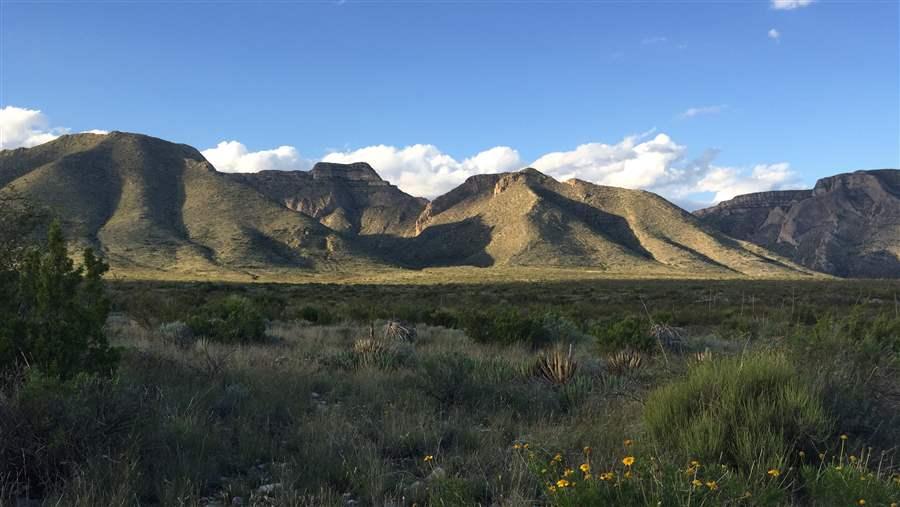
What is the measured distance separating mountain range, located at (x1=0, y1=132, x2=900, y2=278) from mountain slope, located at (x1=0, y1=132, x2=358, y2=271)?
254mm

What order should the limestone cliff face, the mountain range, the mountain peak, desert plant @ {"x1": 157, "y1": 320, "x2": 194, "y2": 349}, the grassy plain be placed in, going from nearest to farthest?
the grassy plain, desert plant @ {"x1": 157, "y1": 320, "x2": 194, "y2": 349}, the mountain range, the limestone cliff face, the mountain peak

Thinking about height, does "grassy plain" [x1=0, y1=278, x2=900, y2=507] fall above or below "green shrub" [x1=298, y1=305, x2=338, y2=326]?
above

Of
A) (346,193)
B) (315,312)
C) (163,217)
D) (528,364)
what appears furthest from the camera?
(346,193)

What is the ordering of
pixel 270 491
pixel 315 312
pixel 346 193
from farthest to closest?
pixel 346 193 → pixel 315 312 → pixel 270 491

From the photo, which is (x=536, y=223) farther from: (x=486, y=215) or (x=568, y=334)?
(x=568, y=334)

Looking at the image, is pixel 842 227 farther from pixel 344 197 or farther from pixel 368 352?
pixel 368 352

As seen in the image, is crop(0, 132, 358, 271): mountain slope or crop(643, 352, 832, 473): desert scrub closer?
crop(643, 352, 832, 473): desert scrub

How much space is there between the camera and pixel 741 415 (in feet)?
14.5

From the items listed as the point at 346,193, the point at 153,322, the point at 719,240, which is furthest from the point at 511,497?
the point at 346,193

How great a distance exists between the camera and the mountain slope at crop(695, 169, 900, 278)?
12975cm

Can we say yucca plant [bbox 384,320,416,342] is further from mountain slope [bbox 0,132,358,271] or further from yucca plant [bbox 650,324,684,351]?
mountain slope [bbox 0,132,358,271]

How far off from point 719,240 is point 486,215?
5254 centimetres

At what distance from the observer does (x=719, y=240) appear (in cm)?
12219

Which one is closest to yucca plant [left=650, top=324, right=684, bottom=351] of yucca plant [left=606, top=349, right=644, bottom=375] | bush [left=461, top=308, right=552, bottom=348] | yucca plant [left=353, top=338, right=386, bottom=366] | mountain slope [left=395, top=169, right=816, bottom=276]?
yucca plant [left=606, top=349, right=644, bottom=375]
